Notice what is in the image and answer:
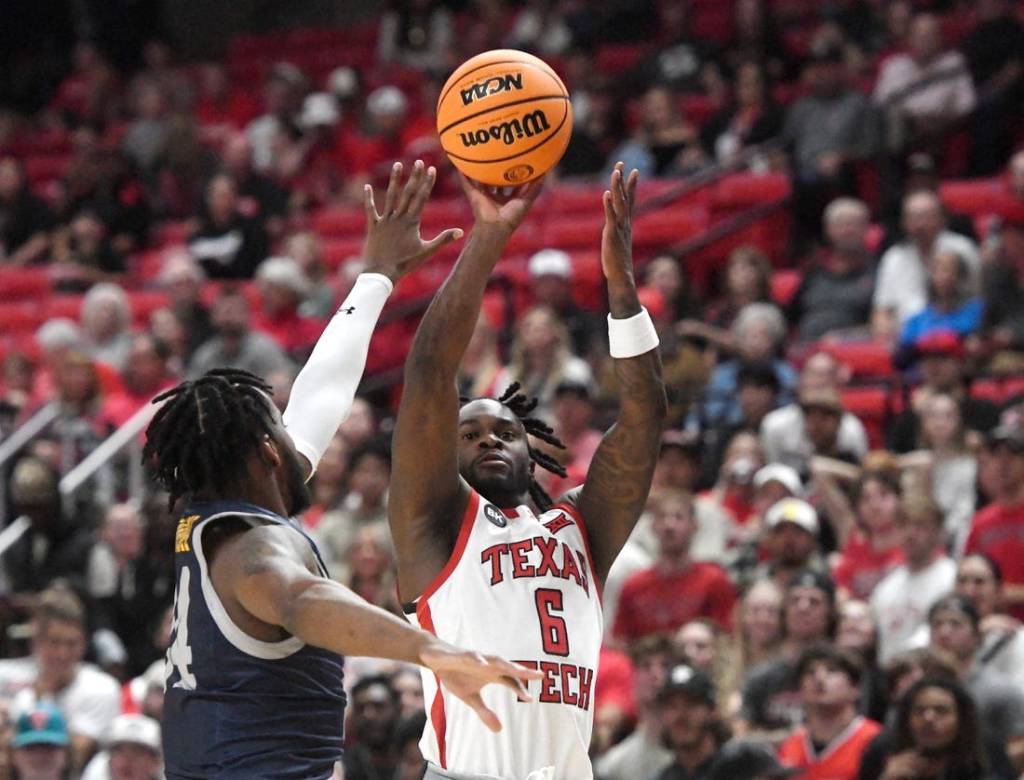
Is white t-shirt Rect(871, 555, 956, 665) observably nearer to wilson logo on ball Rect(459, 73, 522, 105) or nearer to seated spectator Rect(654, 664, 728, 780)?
seated spectator Rect(654, 664, 728, 780)

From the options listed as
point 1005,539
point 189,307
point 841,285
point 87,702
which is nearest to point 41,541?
point 87,702

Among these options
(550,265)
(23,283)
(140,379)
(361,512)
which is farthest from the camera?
(23,283)

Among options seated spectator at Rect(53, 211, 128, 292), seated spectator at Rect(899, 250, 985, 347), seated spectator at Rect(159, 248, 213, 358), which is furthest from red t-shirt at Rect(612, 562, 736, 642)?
seated spectator at Rect(53, 211, 128, 292)

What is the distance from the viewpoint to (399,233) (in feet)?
20.4

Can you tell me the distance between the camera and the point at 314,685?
492 centimetres

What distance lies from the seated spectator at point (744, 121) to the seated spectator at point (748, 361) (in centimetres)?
268

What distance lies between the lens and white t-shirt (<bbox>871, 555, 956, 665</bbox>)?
966 cm

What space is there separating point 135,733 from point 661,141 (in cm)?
741

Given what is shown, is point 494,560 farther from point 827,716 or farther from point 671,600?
point 671,600

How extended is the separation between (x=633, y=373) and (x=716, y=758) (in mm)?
3240

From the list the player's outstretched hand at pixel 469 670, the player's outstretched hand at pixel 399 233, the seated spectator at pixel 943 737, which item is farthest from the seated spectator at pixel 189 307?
the player's outstretched hand at pixel 469 670

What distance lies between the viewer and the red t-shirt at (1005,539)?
9.80 metres

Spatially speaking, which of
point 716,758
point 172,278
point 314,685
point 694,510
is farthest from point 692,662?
point 172,278

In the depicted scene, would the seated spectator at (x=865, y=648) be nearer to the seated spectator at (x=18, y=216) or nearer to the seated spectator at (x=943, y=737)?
the seated spectator at (x=943, y=737)
